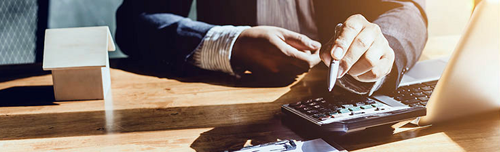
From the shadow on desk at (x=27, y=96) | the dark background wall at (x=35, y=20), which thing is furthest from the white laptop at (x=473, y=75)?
the dark background wall at (x=35, y=20)

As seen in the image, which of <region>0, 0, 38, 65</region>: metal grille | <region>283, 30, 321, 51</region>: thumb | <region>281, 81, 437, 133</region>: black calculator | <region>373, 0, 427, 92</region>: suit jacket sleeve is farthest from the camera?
<region>0, 0, 38, 65</region>: metal grille

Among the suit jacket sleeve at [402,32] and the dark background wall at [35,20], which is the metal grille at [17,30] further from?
the suit jacket sleeve at [402,32]

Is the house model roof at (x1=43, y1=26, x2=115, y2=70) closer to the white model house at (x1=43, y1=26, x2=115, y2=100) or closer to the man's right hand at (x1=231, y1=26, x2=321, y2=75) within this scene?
the white model house at (x1=43, y1=26, x2=115, y2=100)

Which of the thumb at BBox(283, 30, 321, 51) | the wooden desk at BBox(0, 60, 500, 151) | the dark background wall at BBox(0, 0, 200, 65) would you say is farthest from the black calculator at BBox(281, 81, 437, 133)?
the dark background wall at BBox(0, 0, 200, 65)

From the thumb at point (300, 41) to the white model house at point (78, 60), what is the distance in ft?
1.06

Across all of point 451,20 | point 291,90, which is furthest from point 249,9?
point 451,20

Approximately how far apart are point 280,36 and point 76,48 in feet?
1.18

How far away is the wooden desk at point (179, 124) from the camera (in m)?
0.41

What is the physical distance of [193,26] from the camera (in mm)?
859

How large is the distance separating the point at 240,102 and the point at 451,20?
3.82 ft

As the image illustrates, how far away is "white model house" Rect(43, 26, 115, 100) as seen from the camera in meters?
0.58

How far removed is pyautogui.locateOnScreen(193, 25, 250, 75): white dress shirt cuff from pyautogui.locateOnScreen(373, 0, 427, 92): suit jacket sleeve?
0.94 feet

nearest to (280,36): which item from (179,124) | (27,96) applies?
(179,124)

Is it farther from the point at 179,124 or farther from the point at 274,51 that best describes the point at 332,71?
the point at 274,51
